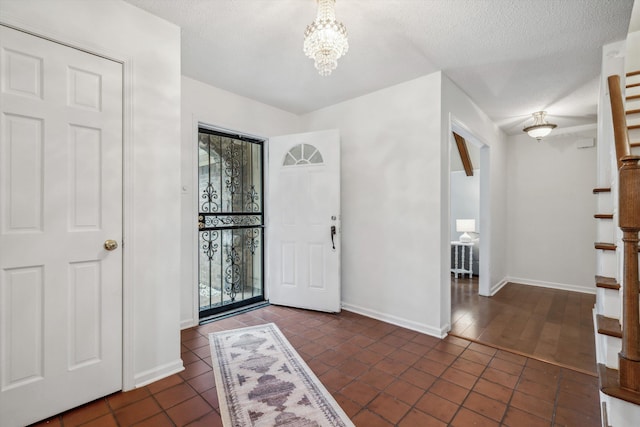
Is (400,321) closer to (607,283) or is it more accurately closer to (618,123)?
(607,283)

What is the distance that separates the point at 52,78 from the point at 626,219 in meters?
2.92

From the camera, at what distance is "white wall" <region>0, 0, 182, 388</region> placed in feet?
6.01

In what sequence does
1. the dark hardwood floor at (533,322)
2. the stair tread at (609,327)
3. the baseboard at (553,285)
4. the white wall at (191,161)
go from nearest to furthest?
the stair tread at (609,327) → the dark hardwood floor at (533,322) → the white wall at (191,161) → the baseboard at (553,285)

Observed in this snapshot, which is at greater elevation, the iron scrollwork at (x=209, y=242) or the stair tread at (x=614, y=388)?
the iron scrollwork at (x=209, y=242)

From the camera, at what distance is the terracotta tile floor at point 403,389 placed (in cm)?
165

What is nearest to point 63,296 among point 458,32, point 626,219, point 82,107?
point 82,107

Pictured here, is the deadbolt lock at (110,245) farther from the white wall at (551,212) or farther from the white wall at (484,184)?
the white wall at (551,212)

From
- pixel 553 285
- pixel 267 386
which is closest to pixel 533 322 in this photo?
pixel 553 285

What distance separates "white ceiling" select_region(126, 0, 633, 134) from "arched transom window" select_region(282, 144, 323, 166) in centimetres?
60

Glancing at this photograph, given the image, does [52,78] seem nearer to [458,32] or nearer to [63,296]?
[63,296]

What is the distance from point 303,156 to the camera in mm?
3508

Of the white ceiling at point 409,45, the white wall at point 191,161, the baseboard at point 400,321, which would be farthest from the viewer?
the white wall at point 191,161

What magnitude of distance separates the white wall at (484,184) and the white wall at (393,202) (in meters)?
0.13

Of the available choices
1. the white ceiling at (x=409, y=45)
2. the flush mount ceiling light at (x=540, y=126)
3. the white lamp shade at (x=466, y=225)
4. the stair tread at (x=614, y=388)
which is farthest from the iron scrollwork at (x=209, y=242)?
the flush mount ceiling light at (x=540, y=126)
